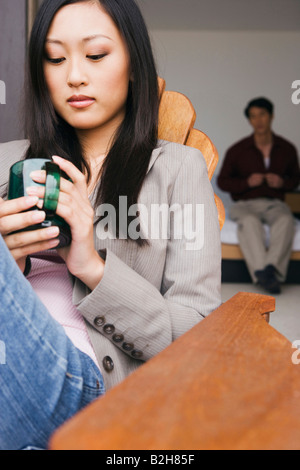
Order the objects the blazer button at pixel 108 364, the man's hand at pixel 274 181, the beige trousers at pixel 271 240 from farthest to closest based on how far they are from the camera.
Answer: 1. the man's hand at pixel 274 181
2. the beige trousers at pixel 271 240
3. the blazer button at pixel 108 364

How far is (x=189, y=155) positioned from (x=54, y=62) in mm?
335

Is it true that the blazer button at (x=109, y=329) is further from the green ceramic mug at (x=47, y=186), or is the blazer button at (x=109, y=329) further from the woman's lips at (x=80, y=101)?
the woman's lips at (x=80, y=101)

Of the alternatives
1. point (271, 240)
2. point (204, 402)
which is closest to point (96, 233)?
point (204, 402)

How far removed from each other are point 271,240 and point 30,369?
316 cm

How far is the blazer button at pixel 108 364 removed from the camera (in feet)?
2.68

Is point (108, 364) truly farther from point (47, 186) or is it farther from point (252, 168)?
point (252, 168)

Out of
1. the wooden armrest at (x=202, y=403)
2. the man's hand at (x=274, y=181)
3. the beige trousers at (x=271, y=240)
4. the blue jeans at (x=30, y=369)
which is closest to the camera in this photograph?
the wooden armrest at (x=202, y=403)

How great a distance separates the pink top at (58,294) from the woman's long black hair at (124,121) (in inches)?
6.5

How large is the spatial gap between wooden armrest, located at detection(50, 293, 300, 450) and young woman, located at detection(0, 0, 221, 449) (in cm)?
18

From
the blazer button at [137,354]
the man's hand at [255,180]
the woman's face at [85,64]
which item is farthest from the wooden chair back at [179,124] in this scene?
the man's hand at [255,180]

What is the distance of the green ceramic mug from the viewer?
0.71m

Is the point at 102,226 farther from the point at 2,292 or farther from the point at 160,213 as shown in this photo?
the point at 2,292

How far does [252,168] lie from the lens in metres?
3.96

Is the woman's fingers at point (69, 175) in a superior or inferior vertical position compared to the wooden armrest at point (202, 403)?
superior
